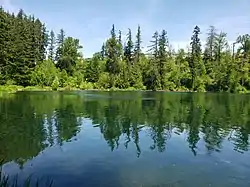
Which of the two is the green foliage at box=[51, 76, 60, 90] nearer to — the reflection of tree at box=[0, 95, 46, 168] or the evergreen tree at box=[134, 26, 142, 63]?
the evergreen tree at box=[134, 26, 142, 63]

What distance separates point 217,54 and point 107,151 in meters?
93.3

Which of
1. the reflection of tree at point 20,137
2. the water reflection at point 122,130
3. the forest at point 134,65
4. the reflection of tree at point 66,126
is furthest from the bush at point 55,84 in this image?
the reflection of tree at point 20,137

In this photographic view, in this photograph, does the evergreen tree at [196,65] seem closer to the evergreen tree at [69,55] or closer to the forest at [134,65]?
the forest at [134,65]

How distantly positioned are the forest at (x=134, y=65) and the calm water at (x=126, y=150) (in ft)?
185

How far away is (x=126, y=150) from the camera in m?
17.6

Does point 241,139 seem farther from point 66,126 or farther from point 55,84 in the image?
point 55,84

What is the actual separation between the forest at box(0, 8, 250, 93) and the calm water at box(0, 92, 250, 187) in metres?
56.3

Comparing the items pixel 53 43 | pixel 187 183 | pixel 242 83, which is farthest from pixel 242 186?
pixel 53 43

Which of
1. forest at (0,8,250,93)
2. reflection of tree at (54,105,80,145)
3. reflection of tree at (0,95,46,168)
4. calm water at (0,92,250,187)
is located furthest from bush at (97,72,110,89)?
reflection of tree at (0,95,46,168)

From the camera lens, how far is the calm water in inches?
504

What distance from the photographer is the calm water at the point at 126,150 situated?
12797mm

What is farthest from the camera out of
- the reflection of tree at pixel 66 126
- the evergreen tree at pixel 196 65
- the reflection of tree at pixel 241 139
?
the evergreen tree at pixel 196 65

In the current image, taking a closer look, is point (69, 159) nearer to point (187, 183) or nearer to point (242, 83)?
point (187, 183)

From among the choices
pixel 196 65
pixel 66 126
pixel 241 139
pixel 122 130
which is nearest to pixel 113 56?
pixel 196 65
